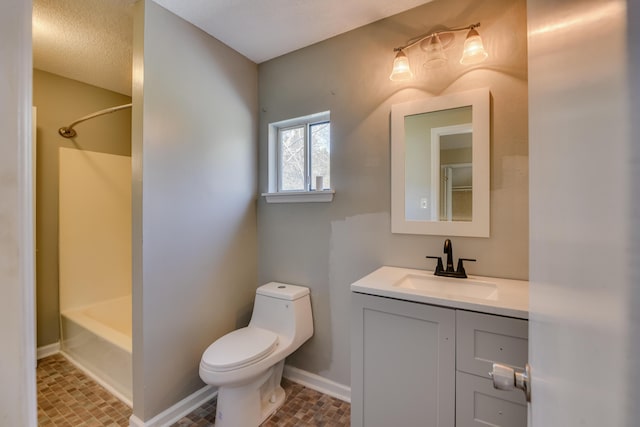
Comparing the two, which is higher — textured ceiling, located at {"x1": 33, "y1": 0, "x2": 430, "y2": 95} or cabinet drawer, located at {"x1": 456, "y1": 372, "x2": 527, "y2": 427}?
textured ceiling, located at {"x1": 33, "y1": 0, "x2": 430, "y2": 95}

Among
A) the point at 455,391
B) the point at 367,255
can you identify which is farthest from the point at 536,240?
the point at 367,255

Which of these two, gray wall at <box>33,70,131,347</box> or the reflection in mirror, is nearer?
the reflection in mirror

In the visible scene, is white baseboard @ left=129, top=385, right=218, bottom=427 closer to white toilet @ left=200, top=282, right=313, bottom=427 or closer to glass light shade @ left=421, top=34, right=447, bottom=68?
white toilet @ left=200, top=282, right=313, bottom=427

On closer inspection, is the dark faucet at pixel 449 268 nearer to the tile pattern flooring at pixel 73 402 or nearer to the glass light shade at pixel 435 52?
the glass light shade at pixel 435 52

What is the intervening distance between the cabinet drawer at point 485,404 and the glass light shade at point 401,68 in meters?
1.51

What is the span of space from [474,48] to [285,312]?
1.87 metres

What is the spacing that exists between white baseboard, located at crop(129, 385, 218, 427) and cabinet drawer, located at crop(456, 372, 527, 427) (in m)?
1.53

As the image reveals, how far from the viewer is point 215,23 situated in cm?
176

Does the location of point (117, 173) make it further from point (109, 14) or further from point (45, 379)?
point (45, 379)

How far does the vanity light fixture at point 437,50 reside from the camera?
139 centimetres

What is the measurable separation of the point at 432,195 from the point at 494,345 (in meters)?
0.83

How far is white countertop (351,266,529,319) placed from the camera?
104 cm

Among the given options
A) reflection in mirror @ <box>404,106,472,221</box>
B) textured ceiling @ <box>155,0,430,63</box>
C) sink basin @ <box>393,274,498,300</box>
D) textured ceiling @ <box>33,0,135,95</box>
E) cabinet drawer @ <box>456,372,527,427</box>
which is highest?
textured ceiling @ <box>155,0,430,63</box>

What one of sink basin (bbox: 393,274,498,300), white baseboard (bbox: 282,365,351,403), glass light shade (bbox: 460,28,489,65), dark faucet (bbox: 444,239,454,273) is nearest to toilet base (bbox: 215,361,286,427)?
white baseboard (bbox: 282,365,351,403)
